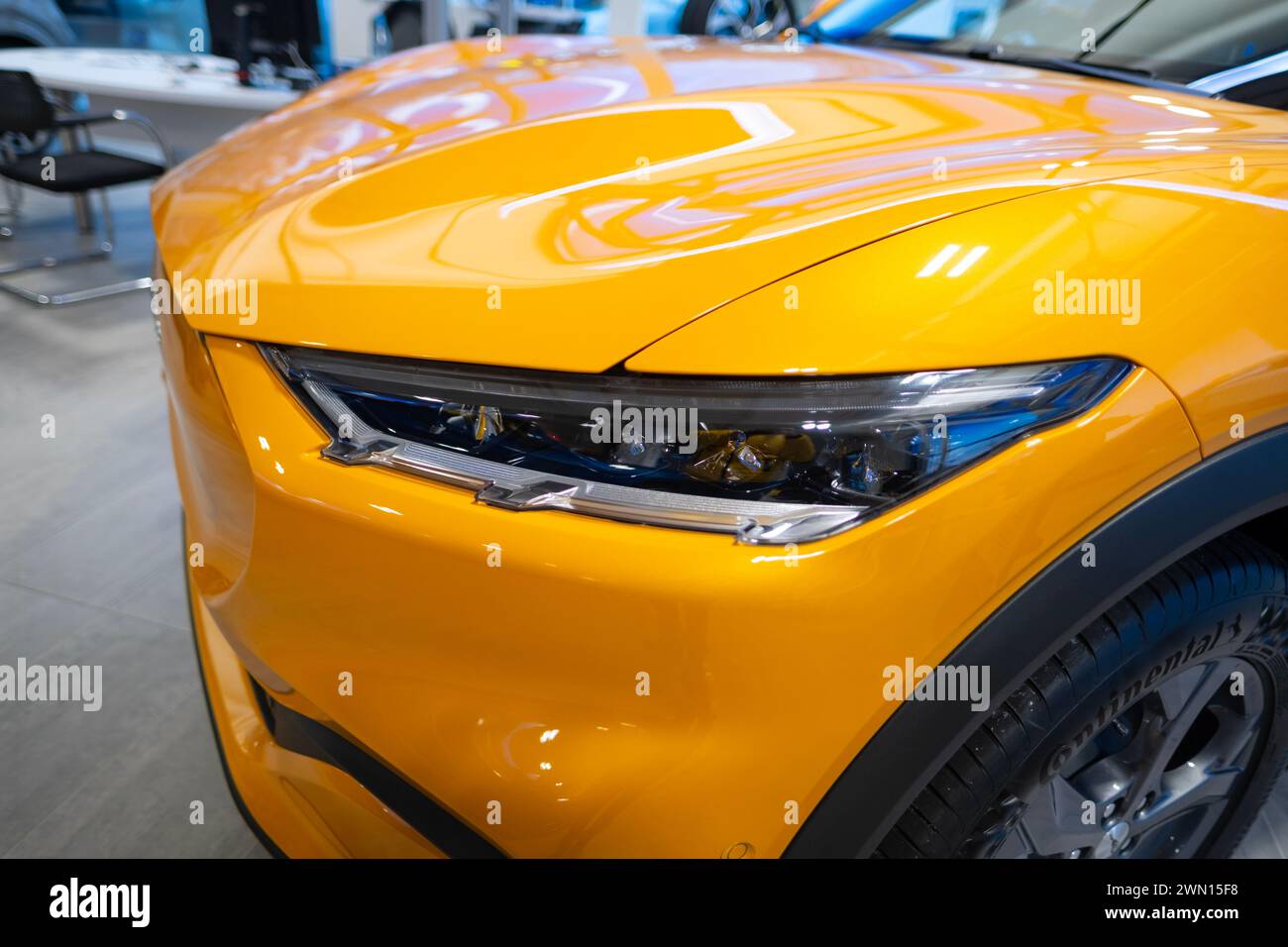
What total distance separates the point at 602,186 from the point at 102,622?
58.2 inches

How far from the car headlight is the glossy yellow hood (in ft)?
0.15

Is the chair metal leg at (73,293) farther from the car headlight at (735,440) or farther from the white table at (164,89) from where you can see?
the car headlight at (735,440)

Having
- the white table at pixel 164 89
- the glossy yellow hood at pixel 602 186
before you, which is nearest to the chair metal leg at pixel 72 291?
the white table at pixel 164 89

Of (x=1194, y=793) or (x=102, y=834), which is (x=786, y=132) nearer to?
(x=1194, y=793)

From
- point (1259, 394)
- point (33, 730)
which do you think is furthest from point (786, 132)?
point (33, 730)

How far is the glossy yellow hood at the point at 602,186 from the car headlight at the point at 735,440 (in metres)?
0.05

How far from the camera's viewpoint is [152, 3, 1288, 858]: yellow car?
0.78 meters

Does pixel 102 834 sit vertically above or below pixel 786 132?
below

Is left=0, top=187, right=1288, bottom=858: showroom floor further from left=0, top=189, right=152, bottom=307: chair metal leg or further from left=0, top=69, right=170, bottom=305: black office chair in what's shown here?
left=0, top=69, right=170, bottom=305: black office chair

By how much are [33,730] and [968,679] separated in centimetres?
156

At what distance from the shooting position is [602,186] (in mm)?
1036

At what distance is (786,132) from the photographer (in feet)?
3.81

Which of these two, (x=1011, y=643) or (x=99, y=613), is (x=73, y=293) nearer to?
(x=99, y=613)

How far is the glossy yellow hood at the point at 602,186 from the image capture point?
0.85 m
